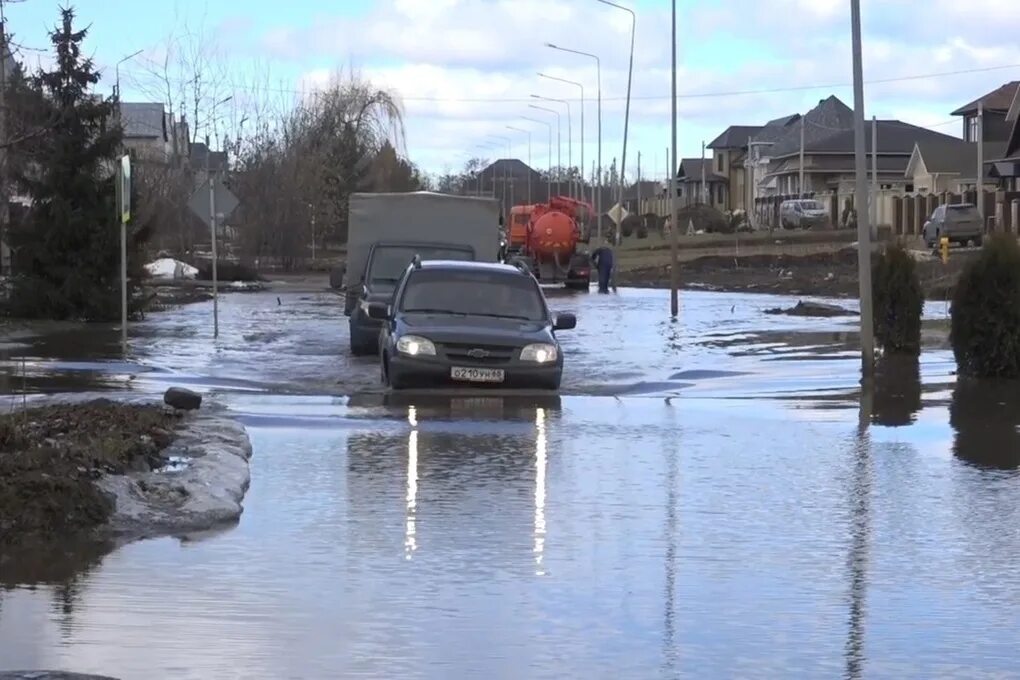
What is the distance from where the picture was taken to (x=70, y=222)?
30.7 meters

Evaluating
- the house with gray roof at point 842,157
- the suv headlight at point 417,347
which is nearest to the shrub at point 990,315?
the suv headlight at point 417,347

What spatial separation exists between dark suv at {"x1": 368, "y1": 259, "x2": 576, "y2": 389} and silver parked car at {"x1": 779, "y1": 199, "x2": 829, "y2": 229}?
75.8m

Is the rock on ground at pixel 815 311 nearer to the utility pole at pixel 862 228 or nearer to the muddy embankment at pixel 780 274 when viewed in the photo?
the muddy embankment at pixel 780 274

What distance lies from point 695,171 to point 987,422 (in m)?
160

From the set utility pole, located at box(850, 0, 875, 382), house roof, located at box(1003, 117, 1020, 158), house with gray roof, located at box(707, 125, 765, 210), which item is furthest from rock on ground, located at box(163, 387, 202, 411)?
house with gray roof, located at box(707, 125, 765, 210)

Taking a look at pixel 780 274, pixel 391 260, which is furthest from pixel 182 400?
pixel 780 274

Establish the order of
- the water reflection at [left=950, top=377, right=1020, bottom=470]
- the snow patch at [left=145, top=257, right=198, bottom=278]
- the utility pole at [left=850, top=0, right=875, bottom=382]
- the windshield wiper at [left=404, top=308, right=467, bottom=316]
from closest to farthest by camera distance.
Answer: the water reflection at [left=950, top=377, right=1020, bottom=470], the windshield wiper at [left=404, top=308, right=467, bottom=316], the utility pole at [left=850, top=0, right=875, bottom=382], the snow patch at [left=145, top=257, right=198, bottom=278]

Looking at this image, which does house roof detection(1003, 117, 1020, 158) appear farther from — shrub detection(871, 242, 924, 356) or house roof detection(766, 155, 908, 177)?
shrub detection(871, 242, 924, 356)

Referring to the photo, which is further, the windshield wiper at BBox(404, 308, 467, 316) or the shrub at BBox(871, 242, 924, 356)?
the shrub at BBox(871, 242, 924, 356)

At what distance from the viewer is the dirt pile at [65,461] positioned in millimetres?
9508

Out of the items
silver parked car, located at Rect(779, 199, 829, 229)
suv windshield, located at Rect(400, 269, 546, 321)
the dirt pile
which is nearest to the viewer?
the dirt pile

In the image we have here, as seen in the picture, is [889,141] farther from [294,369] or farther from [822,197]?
[294,369]

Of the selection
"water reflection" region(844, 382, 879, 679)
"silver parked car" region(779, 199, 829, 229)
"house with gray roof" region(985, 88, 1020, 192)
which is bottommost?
"water reflection" region(844, 382, 879, 679)

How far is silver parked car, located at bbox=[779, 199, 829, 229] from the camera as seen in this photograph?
9381 cm
